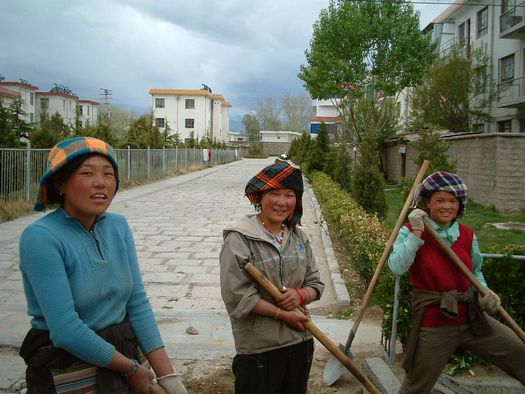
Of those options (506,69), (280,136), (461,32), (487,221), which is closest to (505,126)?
(506,69)

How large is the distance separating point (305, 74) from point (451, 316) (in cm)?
2155

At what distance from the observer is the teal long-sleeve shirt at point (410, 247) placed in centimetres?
276

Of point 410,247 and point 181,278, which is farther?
point 181,278

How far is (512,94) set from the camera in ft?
76.4

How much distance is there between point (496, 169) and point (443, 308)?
467 inches

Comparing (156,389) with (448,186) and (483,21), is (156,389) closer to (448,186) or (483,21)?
(448,186)

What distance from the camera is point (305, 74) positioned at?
23359mm

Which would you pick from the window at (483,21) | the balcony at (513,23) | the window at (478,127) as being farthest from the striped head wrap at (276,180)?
the window at (483,21)

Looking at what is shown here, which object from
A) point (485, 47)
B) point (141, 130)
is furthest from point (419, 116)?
point (141, 130)

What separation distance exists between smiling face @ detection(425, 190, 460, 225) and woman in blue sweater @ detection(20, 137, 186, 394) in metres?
1.69

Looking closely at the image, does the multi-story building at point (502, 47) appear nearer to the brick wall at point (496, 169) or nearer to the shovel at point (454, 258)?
the brick wall at point (496, 169)

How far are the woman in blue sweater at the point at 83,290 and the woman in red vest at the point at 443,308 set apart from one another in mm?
Result: 1492

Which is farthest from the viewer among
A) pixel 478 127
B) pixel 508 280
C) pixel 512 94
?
pixel 478 127

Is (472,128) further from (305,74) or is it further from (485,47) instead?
(305,74)
